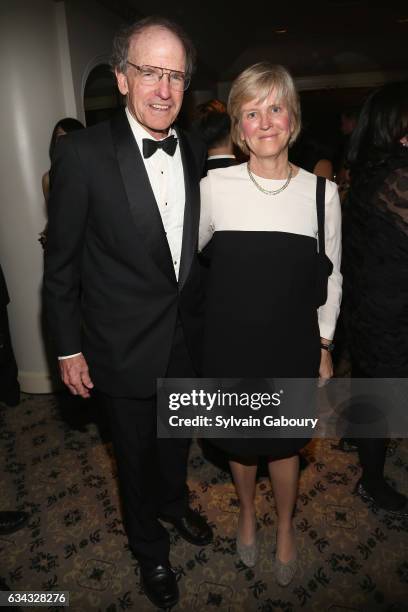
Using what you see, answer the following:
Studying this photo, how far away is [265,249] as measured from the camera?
1621 mm

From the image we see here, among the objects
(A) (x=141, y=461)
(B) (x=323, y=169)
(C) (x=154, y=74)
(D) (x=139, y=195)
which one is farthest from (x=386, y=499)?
(B) (x=323, y=169)

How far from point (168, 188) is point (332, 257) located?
664 millimetres

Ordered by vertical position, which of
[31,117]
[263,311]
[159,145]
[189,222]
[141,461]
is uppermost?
[31,117]

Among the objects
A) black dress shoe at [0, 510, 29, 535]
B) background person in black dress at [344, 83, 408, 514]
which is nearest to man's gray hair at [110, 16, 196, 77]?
background person in black dress at [344, 83, 408, 514]

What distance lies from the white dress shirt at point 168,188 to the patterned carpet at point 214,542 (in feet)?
3.49

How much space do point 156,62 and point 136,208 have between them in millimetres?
483

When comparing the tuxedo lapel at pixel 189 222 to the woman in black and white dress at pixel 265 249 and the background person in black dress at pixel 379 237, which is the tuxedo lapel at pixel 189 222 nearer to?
the woman in black and white dress at pixel 265 249

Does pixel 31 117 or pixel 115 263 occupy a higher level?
pixel 31 117

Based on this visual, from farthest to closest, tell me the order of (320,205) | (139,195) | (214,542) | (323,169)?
(323,169), (214,542), (320,205), (139,195)

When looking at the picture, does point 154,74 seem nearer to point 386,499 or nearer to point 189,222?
point 189,222

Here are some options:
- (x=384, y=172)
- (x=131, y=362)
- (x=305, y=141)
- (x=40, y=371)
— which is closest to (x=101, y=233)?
(x=131, y=362)

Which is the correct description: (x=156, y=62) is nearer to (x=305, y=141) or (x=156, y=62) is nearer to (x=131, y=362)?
(x=131, y=362)

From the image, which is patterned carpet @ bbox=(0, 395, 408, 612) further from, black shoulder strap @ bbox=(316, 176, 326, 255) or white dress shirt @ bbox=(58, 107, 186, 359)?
black shoulder strap @ bbox=(316, 176, 326, 255)

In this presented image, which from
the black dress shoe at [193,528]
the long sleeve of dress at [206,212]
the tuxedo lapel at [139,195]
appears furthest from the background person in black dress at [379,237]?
the black dress shoe at [193,528]
